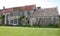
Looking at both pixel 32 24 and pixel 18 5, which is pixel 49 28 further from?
pixel 18 5

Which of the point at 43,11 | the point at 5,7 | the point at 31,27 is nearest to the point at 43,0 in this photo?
the point at 43,11

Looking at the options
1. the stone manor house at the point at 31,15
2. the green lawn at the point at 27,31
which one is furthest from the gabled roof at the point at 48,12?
the green lawn at the point at 27,31

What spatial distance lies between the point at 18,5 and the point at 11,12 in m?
0.12

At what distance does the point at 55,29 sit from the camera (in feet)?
5.20

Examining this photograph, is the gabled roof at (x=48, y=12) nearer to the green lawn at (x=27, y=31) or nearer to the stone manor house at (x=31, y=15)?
the stone manor house at (x=31, y=15)

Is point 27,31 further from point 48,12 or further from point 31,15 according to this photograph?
point 48,12

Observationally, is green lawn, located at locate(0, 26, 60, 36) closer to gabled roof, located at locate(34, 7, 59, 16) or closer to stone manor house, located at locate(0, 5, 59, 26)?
stone manor house, located at locate(0, 5, 59, 26)

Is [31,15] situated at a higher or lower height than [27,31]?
higher

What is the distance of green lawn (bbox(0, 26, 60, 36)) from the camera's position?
1590 millimetres

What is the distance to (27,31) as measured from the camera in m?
1.65

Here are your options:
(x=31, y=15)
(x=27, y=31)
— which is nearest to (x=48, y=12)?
(x=31, y=15)

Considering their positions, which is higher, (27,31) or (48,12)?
(48,12)

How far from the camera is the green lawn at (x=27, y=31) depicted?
1590 mm

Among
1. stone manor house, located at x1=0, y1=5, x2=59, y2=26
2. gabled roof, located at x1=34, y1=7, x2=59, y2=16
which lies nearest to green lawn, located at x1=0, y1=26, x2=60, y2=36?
stone manor house, located at x1=0, y1=5, x2=59, y2=26
